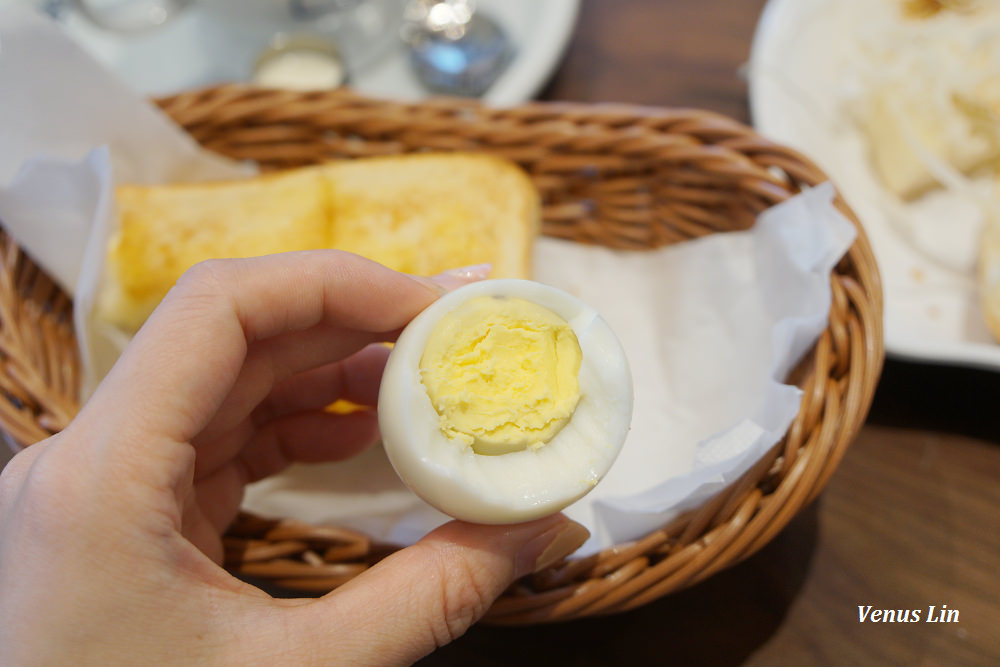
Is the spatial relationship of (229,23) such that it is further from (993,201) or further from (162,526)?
(993,201)

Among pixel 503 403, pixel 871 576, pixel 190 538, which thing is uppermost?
pixel 503 403

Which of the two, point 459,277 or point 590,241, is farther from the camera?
point 590,241

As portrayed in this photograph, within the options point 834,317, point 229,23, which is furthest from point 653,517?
point 229,23

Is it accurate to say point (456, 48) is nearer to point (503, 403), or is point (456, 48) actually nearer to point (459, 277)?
point (459, 277)

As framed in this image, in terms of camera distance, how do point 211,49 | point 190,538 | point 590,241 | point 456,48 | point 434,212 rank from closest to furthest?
point 190,538
point 434,212
point 590,241
point 456,48
point 211,49

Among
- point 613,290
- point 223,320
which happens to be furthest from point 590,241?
point 223,320

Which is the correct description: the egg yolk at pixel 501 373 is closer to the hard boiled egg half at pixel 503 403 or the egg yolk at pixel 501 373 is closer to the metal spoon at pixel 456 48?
the hard boiled egg half at pixel 503 403
